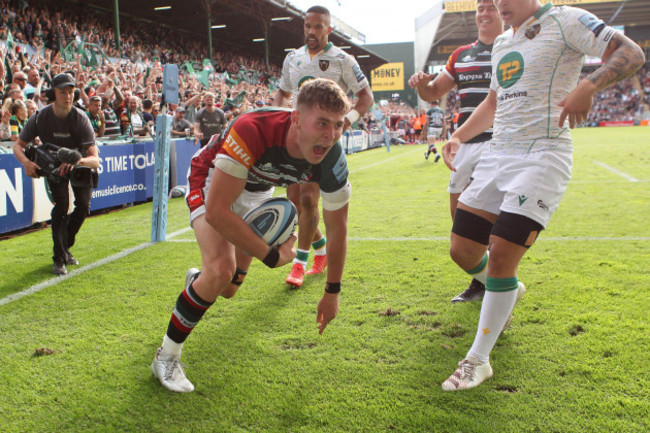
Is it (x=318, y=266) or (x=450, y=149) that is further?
(x=318, y=266)

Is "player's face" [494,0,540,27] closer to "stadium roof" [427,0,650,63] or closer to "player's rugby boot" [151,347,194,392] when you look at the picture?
"player's rugby boot" [151,347,194,392]

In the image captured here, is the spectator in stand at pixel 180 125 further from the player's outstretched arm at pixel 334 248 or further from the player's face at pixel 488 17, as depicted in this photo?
the player's outstretched arm at pixel 334 248

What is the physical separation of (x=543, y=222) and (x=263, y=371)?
186 cm

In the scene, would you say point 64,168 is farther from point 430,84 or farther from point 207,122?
point 207,122

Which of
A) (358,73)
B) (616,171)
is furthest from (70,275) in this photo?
(616,171)

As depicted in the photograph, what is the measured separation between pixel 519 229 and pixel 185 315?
1.96 m

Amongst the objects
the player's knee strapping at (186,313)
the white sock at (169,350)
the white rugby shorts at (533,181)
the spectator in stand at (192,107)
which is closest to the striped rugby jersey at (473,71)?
the white rugby shorts at (533,181)

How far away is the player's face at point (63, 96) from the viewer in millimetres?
5613

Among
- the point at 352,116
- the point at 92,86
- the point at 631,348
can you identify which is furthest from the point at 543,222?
the point at 92,86

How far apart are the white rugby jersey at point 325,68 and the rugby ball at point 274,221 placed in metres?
2.81

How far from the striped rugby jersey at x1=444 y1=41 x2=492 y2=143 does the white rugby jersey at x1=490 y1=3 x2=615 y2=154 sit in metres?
1.51

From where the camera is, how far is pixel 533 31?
306 centimetres

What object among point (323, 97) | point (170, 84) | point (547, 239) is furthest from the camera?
point (170, 84)

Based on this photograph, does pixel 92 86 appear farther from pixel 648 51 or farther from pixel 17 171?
pixel 648 51
